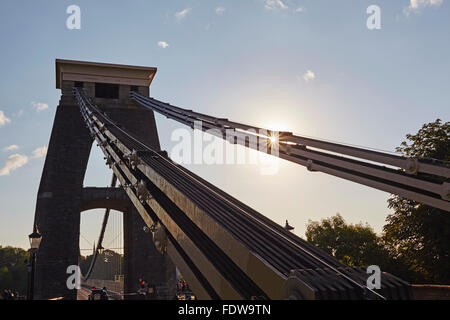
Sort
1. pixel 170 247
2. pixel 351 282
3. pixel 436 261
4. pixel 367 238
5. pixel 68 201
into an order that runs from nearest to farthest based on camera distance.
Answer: pixel 351 282, pixel 170 247, pixel 436 261, pixel 68 201, pixel 367 238

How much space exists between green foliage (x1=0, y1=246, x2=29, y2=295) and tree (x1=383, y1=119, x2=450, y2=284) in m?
63.1

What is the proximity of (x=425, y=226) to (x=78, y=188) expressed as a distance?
17.7 metres

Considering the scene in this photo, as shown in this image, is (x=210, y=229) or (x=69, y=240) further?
(x=69, y=240)

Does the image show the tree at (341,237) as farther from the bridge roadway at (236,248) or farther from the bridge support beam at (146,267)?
the bridge roadway at (236,248)

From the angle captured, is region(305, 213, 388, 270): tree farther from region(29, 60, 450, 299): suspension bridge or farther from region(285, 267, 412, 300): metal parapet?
region(285, 267, 412, 300): metal parapet

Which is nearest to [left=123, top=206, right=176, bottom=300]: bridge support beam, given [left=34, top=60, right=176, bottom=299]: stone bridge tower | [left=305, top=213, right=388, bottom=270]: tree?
[left=34, top=60, right=176, bottom=299]: stone bridge tower

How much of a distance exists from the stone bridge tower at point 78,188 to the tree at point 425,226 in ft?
38.9

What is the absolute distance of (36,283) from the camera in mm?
21781

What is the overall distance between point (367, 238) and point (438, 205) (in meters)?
47.2

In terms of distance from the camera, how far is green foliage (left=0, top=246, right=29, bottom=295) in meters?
74.2

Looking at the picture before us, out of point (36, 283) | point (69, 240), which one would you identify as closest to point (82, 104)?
point (69, 240)

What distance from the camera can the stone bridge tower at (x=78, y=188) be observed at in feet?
72.4

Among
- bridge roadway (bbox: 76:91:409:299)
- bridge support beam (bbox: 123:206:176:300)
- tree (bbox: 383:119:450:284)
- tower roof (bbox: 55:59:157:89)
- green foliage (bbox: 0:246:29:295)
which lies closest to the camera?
bridge roadway (bbox: 76:91:409:299)

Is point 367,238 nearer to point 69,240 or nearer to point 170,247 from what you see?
point 69,240
